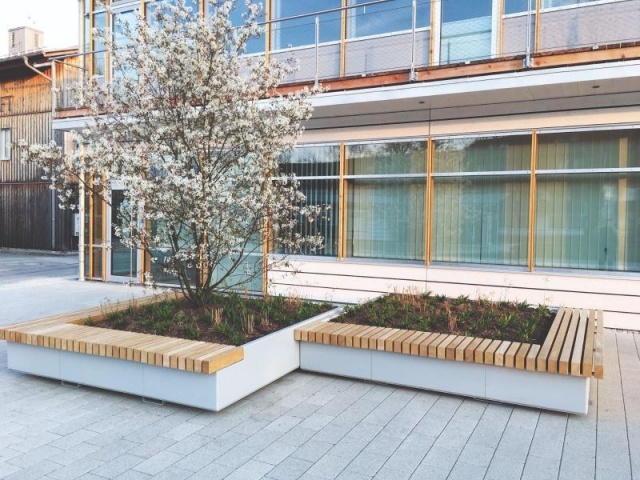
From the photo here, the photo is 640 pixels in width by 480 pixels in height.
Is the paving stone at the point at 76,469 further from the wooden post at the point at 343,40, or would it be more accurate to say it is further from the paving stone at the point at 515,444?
the wooden post at the point at 343,40

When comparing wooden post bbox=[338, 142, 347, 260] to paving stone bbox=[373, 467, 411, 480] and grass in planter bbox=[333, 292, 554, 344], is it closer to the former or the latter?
grass in planter bbox=[333, 292, 554, 344]

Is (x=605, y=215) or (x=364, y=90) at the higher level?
(x=364, y=90)

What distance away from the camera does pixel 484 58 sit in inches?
341

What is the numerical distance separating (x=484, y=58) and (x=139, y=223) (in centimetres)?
581

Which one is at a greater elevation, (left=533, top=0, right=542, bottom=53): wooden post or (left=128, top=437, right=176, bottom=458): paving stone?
(left=533, top=0, right=542, bottom=53): wooden post

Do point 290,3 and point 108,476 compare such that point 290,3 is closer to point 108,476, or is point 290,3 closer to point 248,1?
point 248,1

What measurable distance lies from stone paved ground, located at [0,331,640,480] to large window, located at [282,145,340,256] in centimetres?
520

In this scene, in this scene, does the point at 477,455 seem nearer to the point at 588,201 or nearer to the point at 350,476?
the point at 350,476

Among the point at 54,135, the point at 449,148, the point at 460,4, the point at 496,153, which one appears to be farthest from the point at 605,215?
the point at 54,135

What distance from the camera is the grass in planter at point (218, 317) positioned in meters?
5.67

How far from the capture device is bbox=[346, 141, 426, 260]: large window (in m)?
9.77

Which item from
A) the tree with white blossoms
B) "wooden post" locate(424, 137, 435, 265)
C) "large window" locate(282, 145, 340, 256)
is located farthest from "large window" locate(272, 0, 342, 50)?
the tree with white blossoms

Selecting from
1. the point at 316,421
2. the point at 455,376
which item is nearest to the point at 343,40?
the point at 455,376

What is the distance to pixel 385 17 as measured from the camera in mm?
9570
